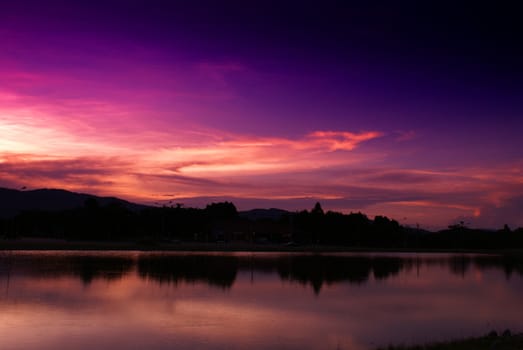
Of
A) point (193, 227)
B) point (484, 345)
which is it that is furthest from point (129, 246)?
point (484, 345)

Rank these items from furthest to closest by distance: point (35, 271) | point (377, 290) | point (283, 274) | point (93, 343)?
point (283, 274) → point (35, 271) → point (377, 290) → point (93, 343)

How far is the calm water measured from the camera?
854 inches

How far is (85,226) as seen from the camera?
136 meters

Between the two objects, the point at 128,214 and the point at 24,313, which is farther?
the point at 128,214

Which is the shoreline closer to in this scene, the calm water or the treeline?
the treeline

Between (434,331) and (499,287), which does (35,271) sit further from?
(499,287)

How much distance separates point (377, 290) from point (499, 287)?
40.2ft

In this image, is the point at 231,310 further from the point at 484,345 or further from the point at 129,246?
the point at 129,246

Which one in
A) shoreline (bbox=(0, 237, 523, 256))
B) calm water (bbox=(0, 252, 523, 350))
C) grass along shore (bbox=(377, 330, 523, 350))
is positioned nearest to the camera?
grass along shore (bbox=(377, 330, 523, 350))

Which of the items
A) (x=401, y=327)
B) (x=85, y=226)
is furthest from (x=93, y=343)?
(x=85, y=226)

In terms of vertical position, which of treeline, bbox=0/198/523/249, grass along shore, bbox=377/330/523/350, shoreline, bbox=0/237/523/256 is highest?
treeline, bbox=0/198/523/249

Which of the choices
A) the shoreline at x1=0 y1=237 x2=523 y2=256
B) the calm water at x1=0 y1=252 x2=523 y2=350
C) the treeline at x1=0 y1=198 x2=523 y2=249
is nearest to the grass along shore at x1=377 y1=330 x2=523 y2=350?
the calm water at x1=0 y1=252 x2=523 y2=350

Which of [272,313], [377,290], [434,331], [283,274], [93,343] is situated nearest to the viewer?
[93,343]

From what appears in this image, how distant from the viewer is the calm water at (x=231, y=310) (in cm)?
2170
